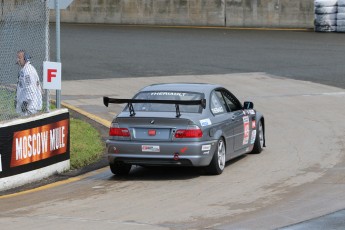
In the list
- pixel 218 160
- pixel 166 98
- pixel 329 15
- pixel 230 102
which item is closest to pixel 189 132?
pixel 218 160

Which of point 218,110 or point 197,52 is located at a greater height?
point 197,52

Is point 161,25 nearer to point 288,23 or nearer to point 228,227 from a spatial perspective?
point 288,23

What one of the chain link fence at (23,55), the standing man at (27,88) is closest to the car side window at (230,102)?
the chain link fence at (23,55)

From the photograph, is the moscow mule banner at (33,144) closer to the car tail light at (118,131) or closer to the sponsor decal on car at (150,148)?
the car tail light at (118,131)

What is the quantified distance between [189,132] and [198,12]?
1204 inches

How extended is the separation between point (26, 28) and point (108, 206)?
464cm

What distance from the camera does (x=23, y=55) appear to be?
1551 cm

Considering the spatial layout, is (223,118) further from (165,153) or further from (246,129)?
(165,153)

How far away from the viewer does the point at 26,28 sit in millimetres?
15461

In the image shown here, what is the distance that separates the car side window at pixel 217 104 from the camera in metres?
14.7

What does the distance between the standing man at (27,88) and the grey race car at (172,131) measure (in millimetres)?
1496

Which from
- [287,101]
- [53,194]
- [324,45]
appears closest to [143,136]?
[53,194]

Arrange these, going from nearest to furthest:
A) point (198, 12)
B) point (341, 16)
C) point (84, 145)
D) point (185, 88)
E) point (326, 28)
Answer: point (185, 88), point (84, 145), point (341, 16), point (326, 28), point (198, 12)

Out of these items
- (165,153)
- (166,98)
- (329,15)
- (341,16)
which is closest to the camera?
(165,153)
